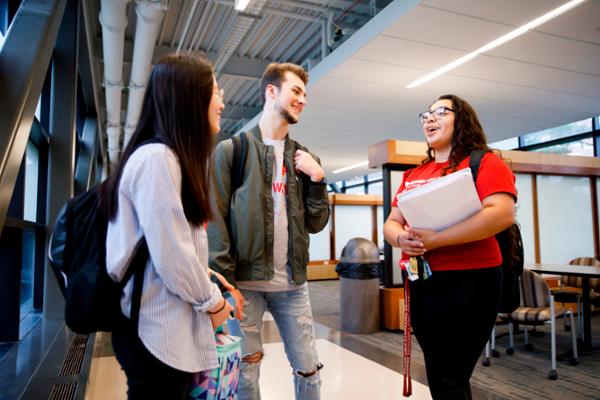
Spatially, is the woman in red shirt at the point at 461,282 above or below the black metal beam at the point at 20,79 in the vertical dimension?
below

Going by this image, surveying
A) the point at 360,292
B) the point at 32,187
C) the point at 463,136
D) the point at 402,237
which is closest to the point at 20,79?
the point at 402,237

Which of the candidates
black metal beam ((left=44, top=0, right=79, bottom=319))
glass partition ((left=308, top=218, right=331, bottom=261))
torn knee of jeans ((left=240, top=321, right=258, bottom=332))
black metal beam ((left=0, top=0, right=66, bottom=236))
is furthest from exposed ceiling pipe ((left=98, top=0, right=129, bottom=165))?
glass partition ((left=308, top=218, right=331, bottom=261))

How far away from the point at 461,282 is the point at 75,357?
6.93 ft

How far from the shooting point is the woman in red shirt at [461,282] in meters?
1.42

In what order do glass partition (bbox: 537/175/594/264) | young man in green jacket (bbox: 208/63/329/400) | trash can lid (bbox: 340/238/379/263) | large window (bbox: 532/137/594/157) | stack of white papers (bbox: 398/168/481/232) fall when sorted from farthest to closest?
large window (bbox: 532/137/594/157)
glass partition (bbox: 537/175/594/264)
trash can lid (bbox: 340/238/379/263)
young man in green jacket (bbox: 208/63/329/400)
stack of white papers (bbox: 398/168/481/232)

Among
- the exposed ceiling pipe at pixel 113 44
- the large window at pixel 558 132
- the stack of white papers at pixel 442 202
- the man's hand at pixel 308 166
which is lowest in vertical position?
the stack of white papers at pixel 442 202

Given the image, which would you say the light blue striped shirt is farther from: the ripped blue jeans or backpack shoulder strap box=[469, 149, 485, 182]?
backpack shoulder strap box=[469, 149, 485, 182]

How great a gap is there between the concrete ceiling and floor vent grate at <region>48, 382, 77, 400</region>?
12.4ft

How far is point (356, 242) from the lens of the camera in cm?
492

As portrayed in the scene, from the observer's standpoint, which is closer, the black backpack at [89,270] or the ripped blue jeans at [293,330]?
the black backpack at [89,270]

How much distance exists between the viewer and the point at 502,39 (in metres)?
4.43

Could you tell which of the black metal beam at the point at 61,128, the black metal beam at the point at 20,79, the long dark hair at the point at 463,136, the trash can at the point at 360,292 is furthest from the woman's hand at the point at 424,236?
the trash can at the point at 360,292

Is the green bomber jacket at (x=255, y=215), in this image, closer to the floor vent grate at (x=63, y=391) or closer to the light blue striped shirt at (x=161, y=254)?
the light blue striped shirt at (x=161, y=254)

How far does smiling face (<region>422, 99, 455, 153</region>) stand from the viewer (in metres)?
1.67
